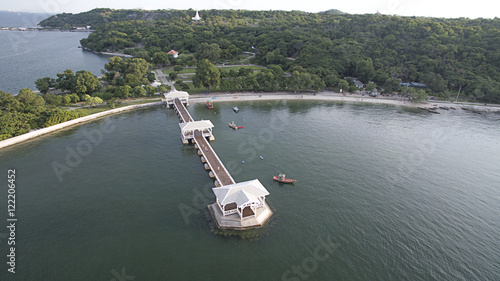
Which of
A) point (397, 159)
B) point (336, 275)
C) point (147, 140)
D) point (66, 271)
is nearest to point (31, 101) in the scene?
point (147, 140)

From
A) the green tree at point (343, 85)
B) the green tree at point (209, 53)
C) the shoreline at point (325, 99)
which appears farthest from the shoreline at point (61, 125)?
the green tree at point (343, 85)

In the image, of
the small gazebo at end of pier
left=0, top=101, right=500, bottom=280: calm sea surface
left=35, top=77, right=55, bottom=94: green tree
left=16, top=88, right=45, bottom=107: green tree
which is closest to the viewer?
left=0, top=101, right=500, bottom=280: calm sea surface

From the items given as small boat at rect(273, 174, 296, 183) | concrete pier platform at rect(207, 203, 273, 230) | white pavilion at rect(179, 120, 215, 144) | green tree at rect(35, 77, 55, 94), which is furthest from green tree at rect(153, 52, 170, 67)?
concrete pier platform at rect(207, 203, 273, 230)

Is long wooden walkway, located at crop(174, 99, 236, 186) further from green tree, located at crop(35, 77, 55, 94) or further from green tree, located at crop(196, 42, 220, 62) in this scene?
green tree, located at crop(196, 42, 220, 62)

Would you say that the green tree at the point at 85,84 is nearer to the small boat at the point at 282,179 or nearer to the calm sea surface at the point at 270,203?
the calm sea surface at the point at 270,203

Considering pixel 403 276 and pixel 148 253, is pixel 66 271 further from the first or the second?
pixel 403 276

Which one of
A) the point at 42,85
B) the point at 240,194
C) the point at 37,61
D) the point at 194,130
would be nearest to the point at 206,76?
the point at 194,130
